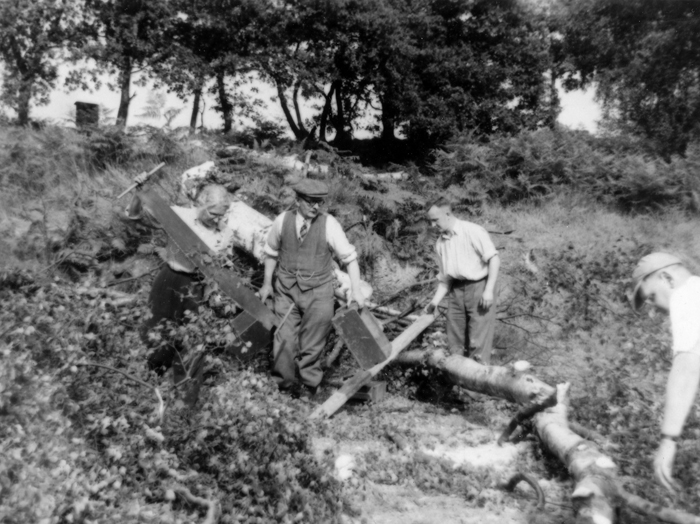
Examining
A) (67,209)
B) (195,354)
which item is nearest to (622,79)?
(67,209)

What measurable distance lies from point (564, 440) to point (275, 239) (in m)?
2.87

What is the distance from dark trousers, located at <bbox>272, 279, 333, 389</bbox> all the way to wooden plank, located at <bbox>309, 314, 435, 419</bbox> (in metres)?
0.26

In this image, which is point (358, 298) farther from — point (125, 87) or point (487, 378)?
point (125, 87)

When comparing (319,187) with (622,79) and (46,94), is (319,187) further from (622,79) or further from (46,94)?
(622,79)

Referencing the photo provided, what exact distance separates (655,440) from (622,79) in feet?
68.7

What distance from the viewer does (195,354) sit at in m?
4.62

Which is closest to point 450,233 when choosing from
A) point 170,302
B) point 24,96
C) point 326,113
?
point 170,302

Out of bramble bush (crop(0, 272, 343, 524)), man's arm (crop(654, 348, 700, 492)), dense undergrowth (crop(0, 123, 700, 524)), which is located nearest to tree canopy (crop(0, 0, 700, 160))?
dense undergrowth (crop(0, 123, 700, 524))

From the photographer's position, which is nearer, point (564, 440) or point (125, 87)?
point (564, 440)

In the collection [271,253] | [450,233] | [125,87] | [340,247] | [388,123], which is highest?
[125,87]

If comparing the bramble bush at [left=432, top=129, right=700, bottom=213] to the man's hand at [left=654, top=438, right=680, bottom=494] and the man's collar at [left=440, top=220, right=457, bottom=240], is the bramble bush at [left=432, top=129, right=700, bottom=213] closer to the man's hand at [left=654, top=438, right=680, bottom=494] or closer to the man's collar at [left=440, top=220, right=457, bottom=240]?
the man's collar at [left=440, top=220, right=457, bottom=240]

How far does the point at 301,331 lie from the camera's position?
18.6ft

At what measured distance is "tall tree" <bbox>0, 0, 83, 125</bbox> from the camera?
622 inches

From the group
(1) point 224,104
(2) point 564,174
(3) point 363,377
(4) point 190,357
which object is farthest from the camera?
(1) point 224,104
